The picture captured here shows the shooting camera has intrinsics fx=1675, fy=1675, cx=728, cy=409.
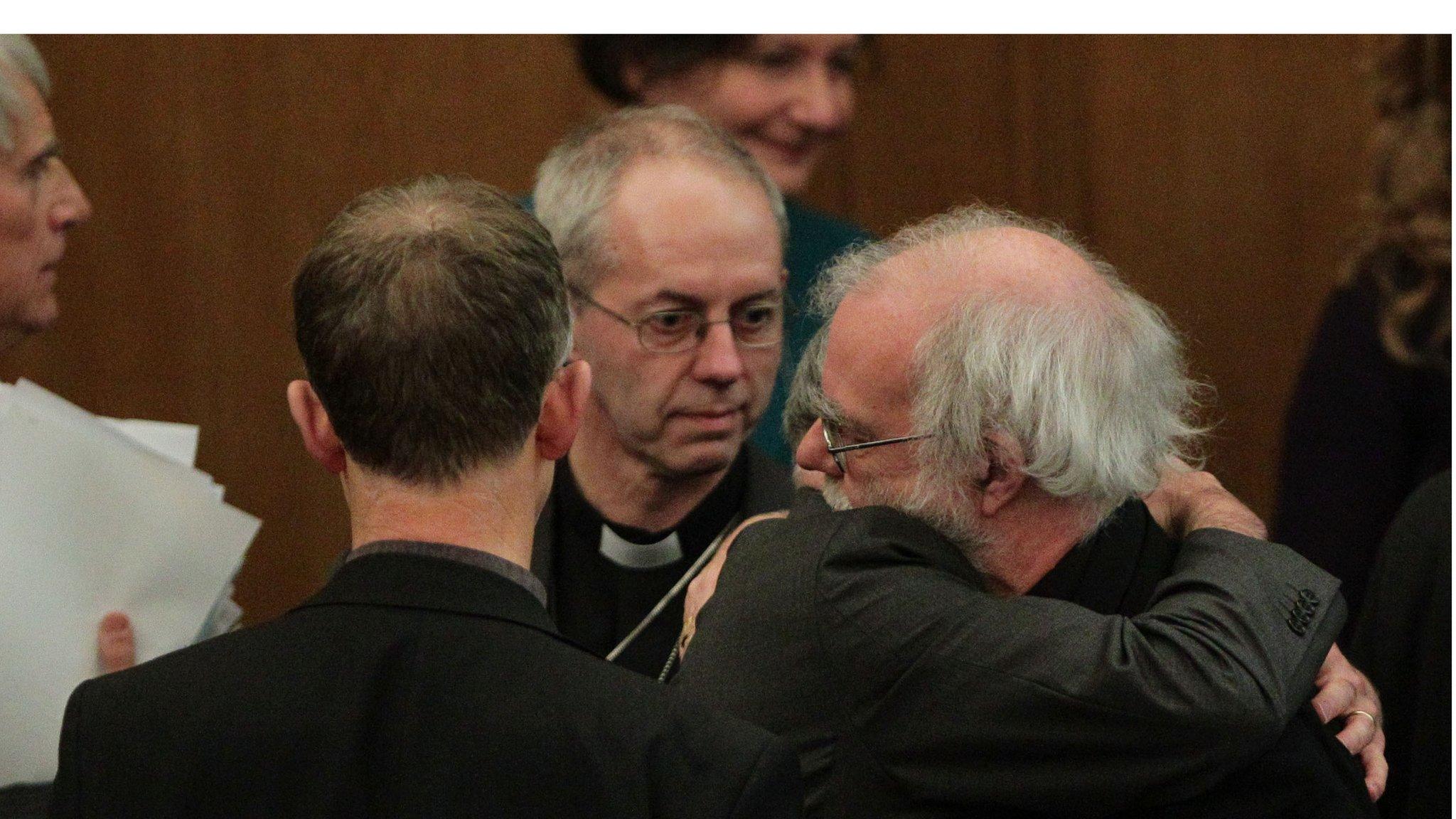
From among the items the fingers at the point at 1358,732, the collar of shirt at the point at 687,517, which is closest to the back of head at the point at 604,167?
the collar of shirt at the point at 687,517

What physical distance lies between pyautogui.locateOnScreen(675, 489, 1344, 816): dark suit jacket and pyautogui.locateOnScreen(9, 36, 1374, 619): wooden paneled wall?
2.13 m

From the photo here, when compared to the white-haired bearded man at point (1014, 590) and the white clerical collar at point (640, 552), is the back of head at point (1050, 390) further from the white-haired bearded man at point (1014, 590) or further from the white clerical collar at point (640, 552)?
the white clerical collar at point (640, 552)

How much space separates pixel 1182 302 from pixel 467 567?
3.11 m

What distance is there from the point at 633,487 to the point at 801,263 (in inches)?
39.0

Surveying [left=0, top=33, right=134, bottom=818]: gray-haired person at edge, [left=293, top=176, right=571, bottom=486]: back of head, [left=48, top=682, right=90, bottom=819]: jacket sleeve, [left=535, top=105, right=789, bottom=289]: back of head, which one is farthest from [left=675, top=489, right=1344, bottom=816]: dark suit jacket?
[left=0, top=33, right=134, bottom=818]: gray-haired person at edge

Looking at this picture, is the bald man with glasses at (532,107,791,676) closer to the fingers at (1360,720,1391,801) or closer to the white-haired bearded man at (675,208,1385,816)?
the white-haired bearded man at (675,208,1385,816)

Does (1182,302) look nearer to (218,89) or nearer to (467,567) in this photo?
(218,89)

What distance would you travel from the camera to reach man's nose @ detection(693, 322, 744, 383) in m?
2.43

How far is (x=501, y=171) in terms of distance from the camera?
403cm

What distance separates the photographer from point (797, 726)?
5.32 feet

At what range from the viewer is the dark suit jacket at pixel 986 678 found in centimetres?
152

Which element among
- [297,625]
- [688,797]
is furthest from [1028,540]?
[297,625]

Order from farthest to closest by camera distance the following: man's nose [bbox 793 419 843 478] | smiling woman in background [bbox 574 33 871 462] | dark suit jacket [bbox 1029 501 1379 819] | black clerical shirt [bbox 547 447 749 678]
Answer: smiling woman in background [bbox 574 33 871 462]
black clerical shirt [bbox 547 447 749 678]
man's nose [bbox 793 419 843 478]
dark suit jacket [bbox 1029 501 1379 819]

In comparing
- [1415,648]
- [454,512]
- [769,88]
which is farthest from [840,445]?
[769,88]
